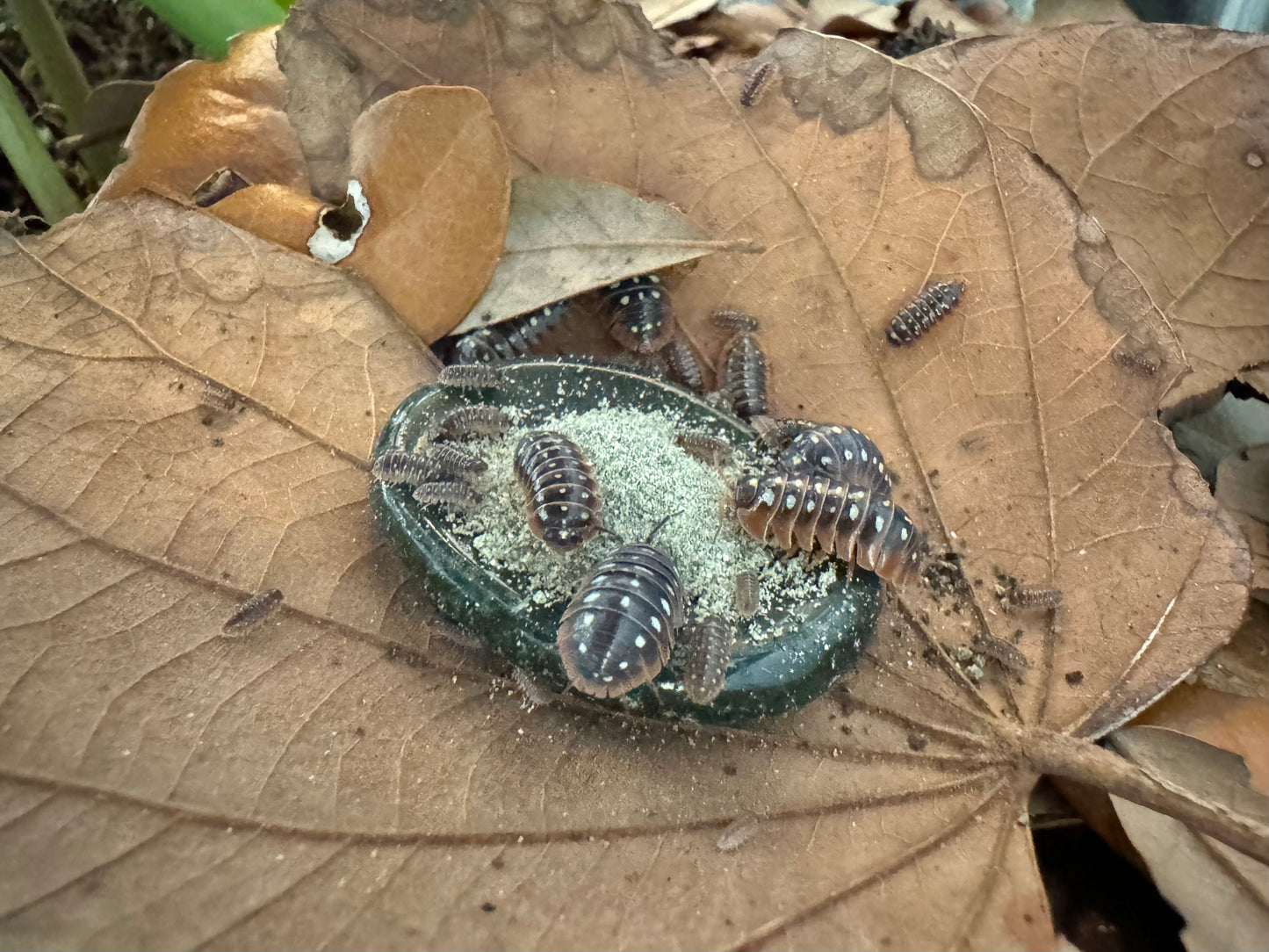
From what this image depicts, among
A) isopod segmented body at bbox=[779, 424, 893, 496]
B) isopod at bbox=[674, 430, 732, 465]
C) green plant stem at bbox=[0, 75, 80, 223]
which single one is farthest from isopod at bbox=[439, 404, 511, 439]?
green plant stem at bbox=[0, 75, 80, 223]

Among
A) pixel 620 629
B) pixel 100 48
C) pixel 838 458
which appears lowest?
pixel 620 629

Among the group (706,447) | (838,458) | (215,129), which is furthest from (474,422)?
(215,129)

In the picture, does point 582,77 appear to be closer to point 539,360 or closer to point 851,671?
point 539,360

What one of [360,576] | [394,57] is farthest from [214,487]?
[394,57]

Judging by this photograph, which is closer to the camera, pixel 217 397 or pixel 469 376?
pixel 217 397

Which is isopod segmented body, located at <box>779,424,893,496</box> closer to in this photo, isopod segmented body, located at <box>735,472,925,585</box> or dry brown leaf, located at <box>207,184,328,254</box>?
isopod segmented body, located at <box>735,472,925,585</box>

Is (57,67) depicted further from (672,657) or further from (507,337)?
(672,657)

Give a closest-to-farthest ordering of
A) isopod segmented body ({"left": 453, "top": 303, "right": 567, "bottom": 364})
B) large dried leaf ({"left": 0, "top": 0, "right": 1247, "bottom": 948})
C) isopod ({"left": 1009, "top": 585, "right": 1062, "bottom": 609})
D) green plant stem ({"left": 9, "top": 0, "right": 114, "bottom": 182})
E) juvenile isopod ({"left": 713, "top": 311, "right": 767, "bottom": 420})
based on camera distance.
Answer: large dried leaf ({"left": 0, "top": 0, "right": 1247, "bottom": 948}), isopod ({"left": 1009, "top": 585, "right": 1062, "bottom": 609}), juvenile isopod ({"left": 713, "top": 311, "right": 767, "bottom": 420}), isopod segmented body ({"left": 453, "top": 303, "right": 567, "bottom": 364}), green plant stem ({"left": 9, "top": 0, "right": 114, "bottom": 182})
